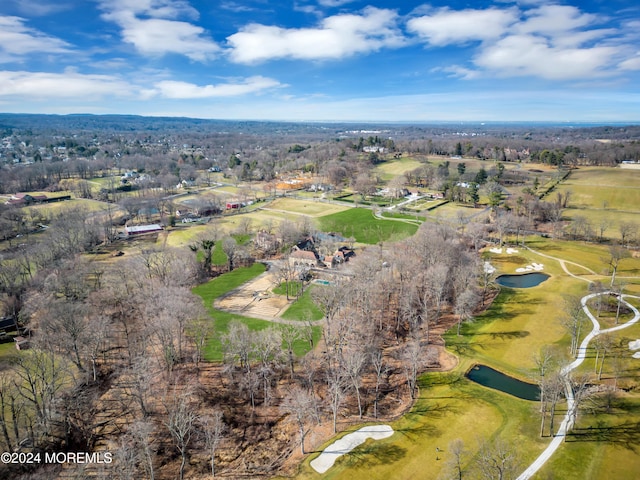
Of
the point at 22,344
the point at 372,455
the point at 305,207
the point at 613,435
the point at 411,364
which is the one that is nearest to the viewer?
the point at 372,455

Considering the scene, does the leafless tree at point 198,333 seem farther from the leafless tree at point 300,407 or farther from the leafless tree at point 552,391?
the leafless tree at point 552,391

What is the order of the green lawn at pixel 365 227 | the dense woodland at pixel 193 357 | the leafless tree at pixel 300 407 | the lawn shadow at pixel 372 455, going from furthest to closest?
the green lawn at pixel 365 227
the dense woodland at pixel 193 357
the leafless tree at pixel 300 407
the lawn shadow at pixel 372 455

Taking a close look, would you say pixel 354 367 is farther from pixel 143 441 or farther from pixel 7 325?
pixel 7 325

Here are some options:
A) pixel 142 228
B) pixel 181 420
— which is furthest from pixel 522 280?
pixel 142 228

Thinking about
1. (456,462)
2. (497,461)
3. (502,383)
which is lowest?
(502,383)

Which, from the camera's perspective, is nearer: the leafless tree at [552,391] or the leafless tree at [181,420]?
the leafless tree at [181,420]


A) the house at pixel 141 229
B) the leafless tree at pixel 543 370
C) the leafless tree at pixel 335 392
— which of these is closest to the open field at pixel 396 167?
the house at pixel 141 229

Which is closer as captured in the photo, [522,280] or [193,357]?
[193,357]

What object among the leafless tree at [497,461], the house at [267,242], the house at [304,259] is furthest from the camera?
the house at [267,242]
